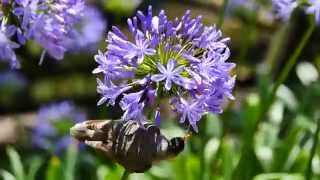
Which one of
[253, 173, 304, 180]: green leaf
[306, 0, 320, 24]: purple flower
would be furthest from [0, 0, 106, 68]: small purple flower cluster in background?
[253, 173, 304, 180]: green leaf

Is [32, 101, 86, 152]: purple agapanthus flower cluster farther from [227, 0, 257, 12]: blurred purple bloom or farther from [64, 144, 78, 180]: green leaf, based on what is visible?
[227, 0, 257, 12]: blurred purple bloom

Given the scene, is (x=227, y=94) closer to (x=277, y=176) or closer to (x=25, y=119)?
(x=277, y=176)

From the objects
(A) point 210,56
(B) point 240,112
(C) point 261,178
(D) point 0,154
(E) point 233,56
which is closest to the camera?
(A) point 210,56

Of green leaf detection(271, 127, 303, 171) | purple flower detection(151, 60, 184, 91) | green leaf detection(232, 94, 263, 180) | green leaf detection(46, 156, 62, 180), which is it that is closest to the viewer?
purple flower detection(151, 60, 184, 91)

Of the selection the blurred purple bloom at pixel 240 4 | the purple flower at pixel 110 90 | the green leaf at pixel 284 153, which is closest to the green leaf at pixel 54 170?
the green leaf at pixel 284 153

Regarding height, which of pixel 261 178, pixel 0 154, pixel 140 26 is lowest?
pixel 0 154

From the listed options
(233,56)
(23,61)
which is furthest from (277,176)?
(233,56)

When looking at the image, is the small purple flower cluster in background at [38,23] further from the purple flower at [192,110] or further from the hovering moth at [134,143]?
the purple flower at [192,110]
